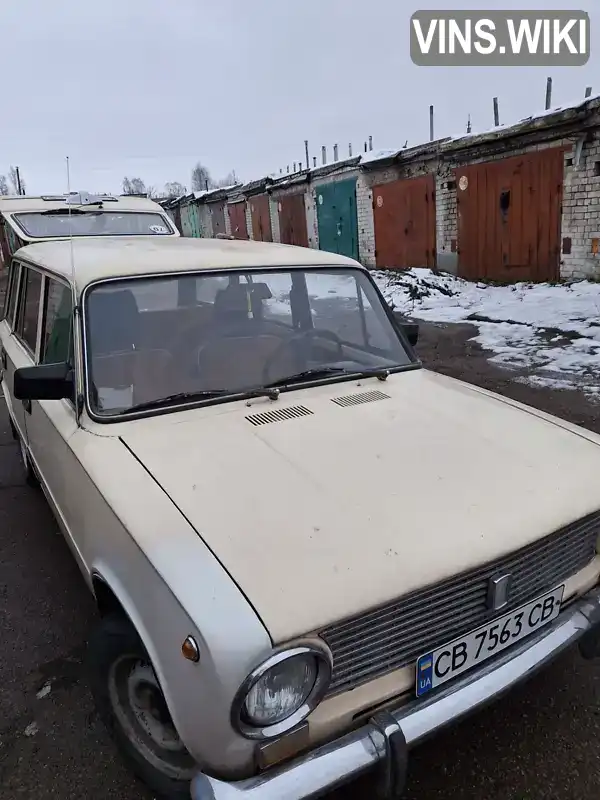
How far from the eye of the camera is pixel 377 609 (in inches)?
61.1

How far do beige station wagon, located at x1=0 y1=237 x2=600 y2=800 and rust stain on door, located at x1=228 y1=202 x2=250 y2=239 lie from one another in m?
22.1

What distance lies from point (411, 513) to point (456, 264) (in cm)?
1375

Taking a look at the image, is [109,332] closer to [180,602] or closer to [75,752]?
[180,602]

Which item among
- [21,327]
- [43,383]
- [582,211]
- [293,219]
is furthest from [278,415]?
[293,219]

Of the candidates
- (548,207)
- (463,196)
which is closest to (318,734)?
(548,207)

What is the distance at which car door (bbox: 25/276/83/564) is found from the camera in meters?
2.51

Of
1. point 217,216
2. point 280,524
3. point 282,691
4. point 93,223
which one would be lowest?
point 282,691

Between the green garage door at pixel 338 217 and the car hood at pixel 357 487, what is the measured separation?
51.2 ft

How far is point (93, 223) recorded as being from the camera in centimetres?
738

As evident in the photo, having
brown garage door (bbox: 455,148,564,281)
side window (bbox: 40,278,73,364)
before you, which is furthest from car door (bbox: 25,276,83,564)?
brown garage door (bbox: 455,148,564,281)

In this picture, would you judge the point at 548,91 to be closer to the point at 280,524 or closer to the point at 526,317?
the point at 526,317

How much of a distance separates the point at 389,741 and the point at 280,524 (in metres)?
0.64

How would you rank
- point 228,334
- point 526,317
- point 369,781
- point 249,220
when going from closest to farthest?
point 369,781, point 228,334, point 526,317, point 249,220

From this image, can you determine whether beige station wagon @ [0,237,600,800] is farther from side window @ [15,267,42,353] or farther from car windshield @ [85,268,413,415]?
side window @ [15,267,42,353]
